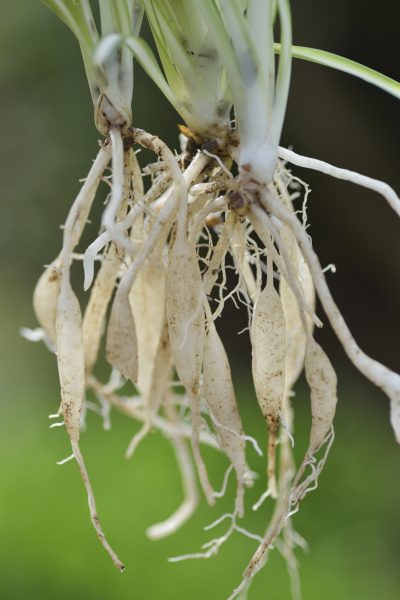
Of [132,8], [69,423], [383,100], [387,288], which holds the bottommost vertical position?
[69,423]

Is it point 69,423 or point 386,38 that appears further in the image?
point 386,38

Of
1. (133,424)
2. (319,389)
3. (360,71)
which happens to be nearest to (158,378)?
(319,389)

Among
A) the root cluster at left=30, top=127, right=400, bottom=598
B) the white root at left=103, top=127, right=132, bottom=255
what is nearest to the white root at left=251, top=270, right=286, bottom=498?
the root cluster at left=30, top=127, right=400, bottom=598

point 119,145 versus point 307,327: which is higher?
point 119,145

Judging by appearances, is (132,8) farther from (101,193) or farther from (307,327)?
(101,193)

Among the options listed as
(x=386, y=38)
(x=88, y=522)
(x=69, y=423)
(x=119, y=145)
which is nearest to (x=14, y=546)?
(x=88, y=522)
